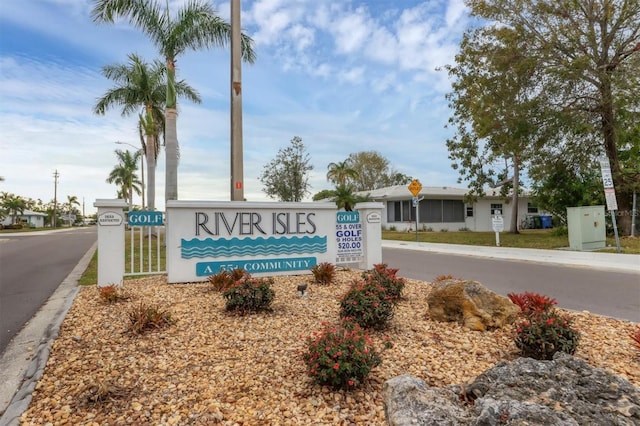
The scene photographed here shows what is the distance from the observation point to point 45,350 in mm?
4164

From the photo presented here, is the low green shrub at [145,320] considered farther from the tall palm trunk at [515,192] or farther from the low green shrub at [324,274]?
the tall palm trunk at [515,192]

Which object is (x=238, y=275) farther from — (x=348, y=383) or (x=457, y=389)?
(x=457, y=389)

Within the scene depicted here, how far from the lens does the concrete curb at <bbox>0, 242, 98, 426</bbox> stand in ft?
10.2

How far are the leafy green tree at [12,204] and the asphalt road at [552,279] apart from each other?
78.3 metres

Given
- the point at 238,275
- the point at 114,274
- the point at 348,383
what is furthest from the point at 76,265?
the point at 348,383

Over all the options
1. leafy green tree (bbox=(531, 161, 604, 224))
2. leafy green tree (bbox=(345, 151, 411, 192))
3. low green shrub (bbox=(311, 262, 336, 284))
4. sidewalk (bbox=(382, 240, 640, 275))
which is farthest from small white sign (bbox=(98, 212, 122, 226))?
leafy green tree (bbox=(345, 151, 411, 192))

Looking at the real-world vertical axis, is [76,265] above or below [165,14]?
below

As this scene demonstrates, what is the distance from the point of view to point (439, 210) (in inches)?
1144

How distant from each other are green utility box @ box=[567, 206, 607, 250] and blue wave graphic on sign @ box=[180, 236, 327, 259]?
10.3m

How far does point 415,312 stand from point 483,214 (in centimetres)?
2751

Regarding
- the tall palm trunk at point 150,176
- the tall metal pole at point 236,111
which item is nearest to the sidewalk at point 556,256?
the tall metal pole at point 236,111

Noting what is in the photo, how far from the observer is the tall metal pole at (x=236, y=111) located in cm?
974

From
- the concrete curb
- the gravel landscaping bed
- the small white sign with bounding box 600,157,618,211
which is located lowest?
the concrete curb

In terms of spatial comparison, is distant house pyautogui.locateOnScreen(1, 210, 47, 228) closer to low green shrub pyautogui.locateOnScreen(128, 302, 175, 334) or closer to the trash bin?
the trash bin
